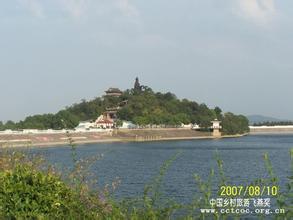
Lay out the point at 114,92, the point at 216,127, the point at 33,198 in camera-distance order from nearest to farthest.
→ 1. the point at 33,198
2. the point at 216,127
3. the point at 114,92

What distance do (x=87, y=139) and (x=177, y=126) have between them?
105 ft

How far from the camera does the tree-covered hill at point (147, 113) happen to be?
113312mm

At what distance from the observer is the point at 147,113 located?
122188 millimetres

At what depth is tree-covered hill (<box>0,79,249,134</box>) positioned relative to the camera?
372 feet

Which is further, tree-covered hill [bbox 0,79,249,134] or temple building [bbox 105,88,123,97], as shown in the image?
temple building [bbox 105,88,123,97]

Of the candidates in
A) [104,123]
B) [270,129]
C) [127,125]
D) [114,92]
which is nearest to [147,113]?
[127,125]

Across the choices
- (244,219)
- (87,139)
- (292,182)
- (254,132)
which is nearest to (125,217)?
(292,182)

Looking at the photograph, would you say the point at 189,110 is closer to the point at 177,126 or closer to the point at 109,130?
the point at 177,126

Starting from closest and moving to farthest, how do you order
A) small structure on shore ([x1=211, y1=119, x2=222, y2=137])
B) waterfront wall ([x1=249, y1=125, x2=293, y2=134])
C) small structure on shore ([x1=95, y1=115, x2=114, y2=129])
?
small structure on shore ([x1=95, y1=115, x2=114, y2=129]) → small structure on shore ([x1=211, y1=119, x2=222, y2=137]) → waterfront wall ([x1=249, y1=125, x2=293, y2=134])
